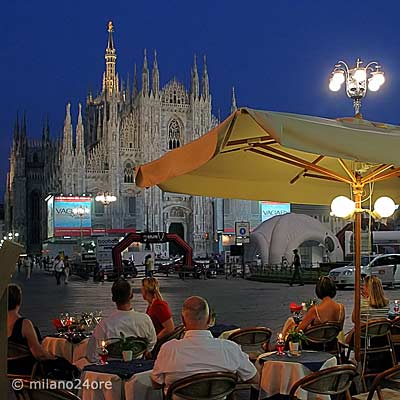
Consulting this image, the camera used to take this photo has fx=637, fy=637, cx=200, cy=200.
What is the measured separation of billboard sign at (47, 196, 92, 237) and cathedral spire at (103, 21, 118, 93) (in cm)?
2120

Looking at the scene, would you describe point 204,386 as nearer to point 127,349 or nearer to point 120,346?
point 127,349

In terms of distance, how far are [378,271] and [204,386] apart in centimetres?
2155

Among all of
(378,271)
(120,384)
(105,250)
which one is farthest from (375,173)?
(105,250)

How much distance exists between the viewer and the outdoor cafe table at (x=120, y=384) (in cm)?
451

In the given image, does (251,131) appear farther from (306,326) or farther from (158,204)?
(158,204)

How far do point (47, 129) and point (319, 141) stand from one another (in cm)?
8663

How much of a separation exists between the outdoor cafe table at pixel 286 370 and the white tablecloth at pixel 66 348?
198cm

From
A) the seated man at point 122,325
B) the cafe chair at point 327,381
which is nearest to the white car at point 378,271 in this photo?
the seated man at point 122,325

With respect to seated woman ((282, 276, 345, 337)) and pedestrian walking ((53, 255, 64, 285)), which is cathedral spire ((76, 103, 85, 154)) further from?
seated woman ((282, 276, 345, 337))

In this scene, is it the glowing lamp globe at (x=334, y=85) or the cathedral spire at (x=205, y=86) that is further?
the cathedral spire at (x=205, y=86)

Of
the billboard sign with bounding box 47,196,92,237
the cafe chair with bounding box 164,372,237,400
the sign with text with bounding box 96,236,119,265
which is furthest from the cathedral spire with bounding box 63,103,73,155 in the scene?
the cafe chair with bounding box 164,372,237,400

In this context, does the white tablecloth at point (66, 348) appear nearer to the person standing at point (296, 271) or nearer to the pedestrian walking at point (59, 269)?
the person standing at point (296, 271)

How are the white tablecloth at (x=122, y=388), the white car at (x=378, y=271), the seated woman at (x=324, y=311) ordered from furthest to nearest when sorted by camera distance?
the white car at (x=378, y=271) → the seated woman at (x=324, y=311) → the white tablecloth at (x=122, y=388)

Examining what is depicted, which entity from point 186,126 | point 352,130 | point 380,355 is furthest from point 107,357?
point 186,126
